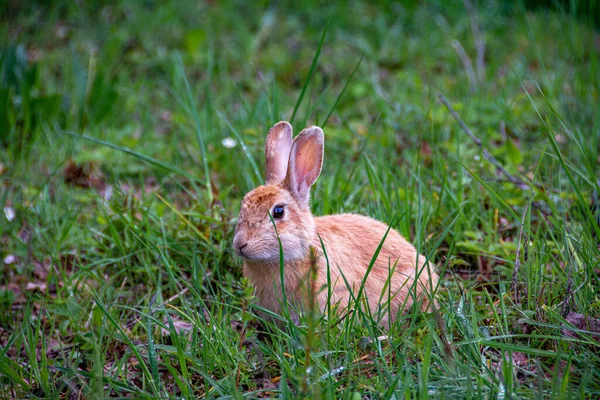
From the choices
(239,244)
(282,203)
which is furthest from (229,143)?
(239,244)

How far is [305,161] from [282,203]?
0.94ft

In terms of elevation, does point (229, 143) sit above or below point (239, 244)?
above

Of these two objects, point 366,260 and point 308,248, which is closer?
point 308,248

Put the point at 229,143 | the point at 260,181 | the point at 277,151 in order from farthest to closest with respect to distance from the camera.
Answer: the point at 229,143
the point at 260,181
the point at 277,151

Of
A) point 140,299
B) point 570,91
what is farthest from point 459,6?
point 140,299

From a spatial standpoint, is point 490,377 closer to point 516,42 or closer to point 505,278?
point 505,278

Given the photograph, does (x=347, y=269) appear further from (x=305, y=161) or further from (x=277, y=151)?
(x=277, y=151)

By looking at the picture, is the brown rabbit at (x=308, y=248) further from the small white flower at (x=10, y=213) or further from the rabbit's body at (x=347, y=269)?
the small white flower at (x=10, y=213)

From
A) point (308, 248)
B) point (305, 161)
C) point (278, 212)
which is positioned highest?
point (305, 161)

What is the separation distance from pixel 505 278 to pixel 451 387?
4.00ft

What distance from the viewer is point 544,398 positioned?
2461 mm

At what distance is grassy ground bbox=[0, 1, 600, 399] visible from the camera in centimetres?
278

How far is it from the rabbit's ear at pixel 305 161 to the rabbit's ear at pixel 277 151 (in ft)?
0.57

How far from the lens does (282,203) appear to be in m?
3.34
